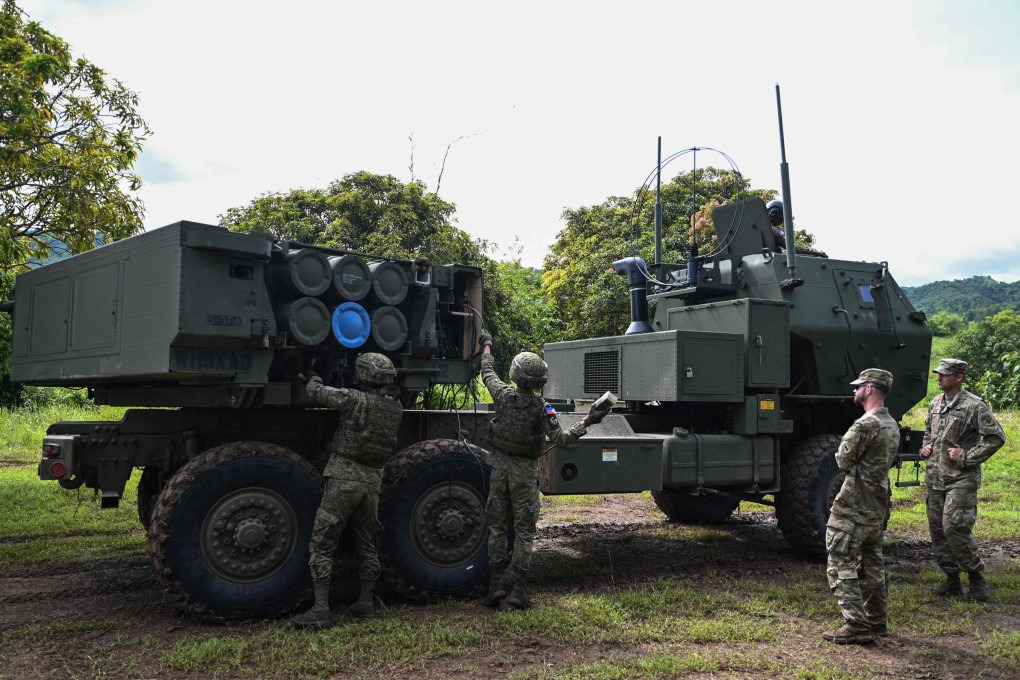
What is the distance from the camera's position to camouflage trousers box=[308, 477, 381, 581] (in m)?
5.70

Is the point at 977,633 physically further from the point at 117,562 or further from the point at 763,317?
the point at 117,562

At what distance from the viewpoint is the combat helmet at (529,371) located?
20.8ft

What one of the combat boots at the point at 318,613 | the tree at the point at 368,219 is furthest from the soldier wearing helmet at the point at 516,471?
the tree at the point at 368,219

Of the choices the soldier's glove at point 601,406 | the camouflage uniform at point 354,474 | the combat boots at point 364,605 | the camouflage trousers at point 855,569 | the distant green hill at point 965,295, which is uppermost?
the distant green hill at point 965,295

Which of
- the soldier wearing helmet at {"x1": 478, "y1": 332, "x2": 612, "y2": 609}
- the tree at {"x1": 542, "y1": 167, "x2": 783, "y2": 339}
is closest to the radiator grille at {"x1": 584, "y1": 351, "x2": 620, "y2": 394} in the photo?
the soldier wearing helmet at {"x1": 478, "y1": 332, "x2": 612, "y2": 609}

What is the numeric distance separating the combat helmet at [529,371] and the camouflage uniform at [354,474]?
98 cm

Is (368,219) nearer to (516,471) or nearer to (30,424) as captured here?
(30,424)

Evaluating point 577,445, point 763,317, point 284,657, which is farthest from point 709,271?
point 284,657

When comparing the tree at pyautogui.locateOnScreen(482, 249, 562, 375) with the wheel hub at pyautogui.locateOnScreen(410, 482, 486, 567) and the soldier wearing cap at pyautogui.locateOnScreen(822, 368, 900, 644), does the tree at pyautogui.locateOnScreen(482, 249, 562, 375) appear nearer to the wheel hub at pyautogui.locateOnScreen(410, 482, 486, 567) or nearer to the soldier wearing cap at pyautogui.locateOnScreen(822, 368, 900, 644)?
the wheel hub at pyautogui.locateOnScreen(410, 482, 486, 567)

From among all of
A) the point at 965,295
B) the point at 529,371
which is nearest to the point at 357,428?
the point at 529,371

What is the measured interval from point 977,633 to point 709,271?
439cm

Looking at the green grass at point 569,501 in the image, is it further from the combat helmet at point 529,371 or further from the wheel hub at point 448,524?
the combat helmet at point 529,371

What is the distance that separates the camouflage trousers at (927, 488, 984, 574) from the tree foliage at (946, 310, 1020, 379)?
27.9 meters

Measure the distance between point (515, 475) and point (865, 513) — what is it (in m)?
2.35
